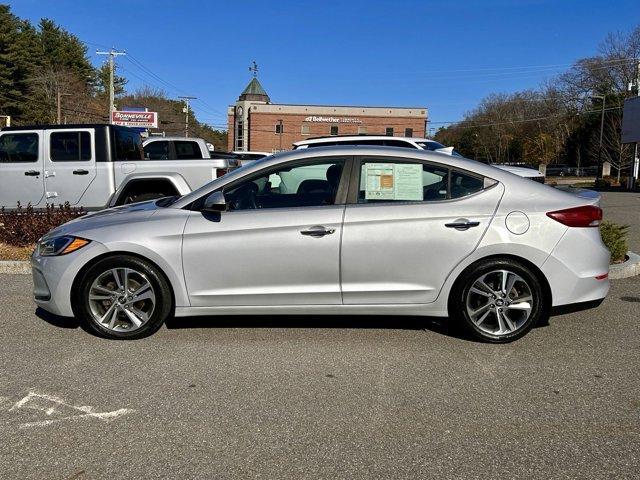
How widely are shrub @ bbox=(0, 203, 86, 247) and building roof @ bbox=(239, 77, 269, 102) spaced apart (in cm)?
8176

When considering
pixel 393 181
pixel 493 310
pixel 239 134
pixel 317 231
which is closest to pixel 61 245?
pixel 317 231

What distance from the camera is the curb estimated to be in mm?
7048

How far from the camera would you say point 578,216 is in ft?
15.1

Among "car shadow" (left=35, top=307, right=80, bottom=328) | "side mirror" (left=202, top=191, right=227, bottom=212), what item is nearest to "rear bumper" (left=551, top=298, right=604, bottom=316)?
"side mirror" (left=202, top=191, right=227, bottom=212)

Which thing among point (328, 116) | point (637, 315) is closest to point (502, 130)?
point (328, 116)

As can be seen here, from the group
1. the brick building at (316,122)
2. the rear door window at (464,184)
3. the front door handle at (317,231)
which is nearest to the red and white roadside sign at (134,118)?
the brick building at (316,122)

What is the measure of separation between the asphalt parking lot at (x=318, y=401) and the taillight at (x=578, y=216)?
104cm

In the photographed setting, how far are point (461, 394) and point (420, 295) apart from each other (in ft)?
3.43

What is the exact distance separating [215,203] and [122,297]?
116 centimetres

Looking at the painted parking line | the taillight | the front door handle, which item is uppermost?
the taillight

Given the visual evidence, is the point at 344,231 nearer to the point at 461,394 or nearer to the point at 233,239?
the point at 233,239

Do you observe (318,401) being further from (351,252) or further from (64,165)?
(64,165)

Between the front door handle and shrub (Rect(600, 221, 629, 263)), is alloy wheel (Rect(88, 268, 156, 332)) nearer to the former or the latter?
the front door handle

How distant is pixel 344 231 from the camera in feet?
14.8
